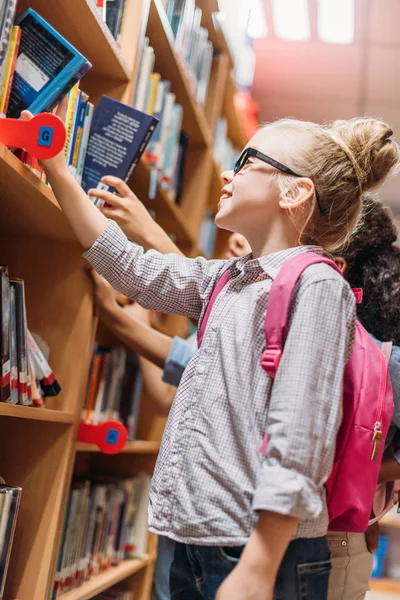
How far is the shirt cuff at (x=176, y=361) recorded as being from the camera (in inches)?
72.8

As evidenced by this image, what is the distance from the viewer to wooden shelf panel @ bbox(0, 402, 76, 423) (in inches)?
46.5

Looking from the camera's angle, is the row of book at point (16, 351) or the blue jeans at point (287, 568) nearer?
the blue jeans at point (287, 568)

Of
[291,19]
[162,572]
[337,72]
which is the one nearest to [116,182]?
[162,572]

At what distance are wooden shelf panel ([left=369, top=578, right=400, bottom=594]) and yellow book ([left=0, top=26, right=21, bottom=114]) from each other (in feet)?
10.2

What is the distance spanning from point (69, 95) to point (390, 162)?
0.66 m

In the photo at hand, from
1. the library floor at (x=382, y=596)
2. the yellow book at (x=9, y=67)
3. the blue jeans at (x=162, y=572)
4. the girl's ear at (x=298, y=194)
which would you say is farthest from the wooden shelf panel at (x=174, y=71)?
the library floor at (x=382, y=596)

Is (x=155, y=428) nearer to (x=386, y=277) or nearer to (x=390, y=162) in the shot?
(x=386, y=277)

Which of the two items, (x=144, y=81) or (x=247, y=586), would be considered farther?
(x=144, y=81)

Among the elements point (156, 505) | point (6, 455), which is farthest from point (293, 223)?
point (6, 455)

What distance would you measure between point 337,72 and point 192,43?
1.39 m

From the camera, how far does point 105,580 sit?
176cm

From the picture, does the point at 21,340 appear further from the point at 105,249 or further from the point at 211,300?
the point at 211,300

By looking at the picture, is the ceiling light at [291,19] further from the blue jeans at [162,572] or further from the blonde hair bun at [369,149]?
the blue jeans at [162,572]

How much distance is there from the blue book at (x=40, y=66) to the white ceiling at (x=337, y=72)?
2.14 metres
